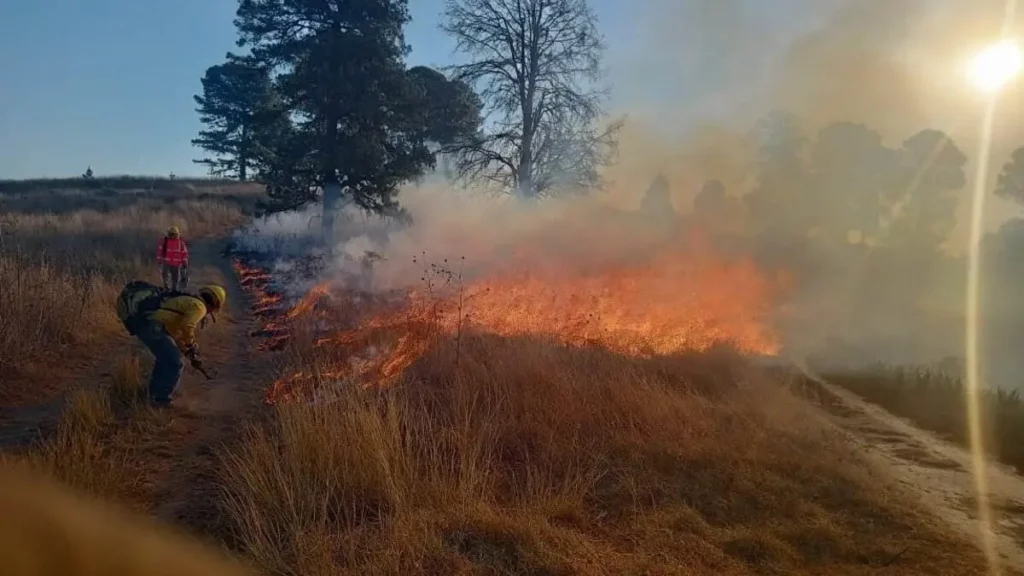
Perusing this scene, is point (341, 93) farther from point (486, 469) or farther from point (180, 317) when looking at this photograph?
point (486, 469)

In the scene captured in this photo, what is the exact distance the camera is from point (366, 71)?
18203 mm

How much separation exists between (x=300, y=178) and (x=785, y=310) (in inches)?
633

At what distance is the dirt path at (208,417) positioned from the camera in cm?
509

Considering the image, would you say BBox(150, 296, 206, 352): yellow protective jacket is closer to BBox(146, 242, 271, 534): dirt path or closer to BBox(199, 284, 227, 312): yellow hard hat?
BBox(199, 284, 227, 312): yellow hard hat

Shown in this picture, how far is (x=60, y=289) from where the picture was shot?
33.5 ft

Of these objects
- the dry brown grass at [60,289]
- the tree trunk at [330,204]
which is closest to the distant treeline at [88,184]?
the dry brown grass at [60,289]

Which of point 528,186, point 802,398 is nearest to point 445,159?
point 528,186

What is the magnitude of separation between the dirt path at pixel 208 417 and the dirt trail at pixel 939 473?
7.16m

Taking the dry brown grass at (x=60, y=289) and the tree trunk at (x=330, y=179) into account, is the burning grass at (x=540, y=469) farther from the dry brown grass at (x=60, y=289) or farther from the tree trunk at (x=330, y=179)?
the tree trunk at (x=330, y=179)

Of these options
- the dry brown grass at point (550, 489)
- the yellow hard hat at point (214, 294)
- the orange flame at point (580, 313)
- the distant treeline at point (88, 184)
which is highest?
the distant treeline at point (88, 184)

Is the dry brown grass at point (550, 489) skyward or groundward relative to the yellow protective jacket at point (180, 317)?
groundward

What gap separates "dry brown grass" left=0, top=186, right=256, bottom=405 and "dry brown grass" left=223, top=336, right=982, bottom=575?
4.14 metres

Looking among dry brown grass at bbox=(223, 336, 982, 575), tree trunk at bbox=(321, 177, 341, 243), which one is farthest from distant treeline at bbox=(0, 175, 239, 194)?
dry brown grass at bbox=(223, 336, 982, 575)

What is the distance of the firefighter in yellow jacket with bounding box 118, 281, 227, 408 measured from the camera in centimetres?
700
